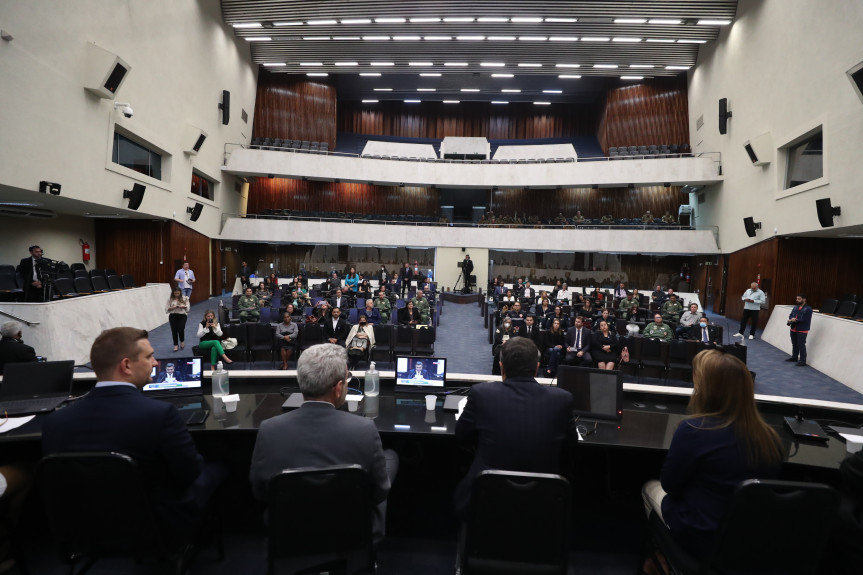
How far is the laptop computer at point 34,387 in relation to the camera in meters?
2.80

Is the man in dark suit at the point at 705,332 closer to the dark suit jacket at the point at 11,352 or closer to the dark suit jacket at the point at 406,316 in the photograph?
the dark suit jacket at the point at 406,316

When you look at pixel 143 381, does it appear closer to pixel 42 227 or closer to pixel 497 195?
pixel 42 227

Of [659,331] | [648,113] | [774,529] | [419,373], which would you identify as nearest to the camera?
[774,529]

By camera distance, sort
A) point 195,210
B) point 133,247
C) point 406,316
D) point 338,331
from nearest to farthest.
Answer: point 338,331
point 406,316
point 133,247
point 195,210

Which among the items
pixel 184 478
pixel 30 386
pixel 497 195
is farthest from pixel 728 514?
pixel 497 195

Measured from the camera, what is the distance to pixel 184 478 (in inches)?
73.6

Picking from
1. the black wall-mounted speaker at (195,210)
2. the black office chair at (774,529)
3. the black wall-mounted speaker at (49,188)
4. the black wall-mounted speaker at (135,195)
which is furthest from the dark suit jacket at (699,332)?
the black wall-mounted speaker at (195,210)

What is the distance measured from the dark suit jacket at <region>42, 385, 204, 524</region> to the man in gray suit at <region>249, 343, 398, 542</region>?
351 mm

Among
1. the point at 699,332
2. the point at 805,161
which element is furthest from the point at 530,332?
the point at 805,161

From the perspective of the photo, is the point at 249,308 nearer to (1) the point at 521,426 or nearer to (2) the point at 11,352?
(2) the point at 11,352

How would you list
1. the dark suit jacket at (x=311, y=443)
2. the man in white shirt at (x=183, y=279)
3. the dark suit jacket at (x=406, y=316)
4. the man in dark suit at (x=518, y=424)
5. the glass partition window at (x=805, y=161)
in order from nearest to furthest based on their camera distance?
the dark suit jacket at (x=311, y=443), the man in dark suit at (x=518, y=424), the dark suit jacket at (x=406, y=316), the glass partition window at (x=805, y=161), the man in white shirt at (x=183, y=279)

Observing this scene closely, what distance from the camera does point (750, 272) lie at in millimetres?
12359

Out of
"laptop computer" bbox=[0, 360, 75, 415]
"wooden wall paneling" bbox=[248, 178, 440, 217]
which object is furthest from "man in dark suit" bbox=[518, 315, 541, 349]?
"wooden wall paneling" bbox=[248, 178, 440, 217]

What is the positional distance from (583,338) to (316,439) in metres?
6.28
